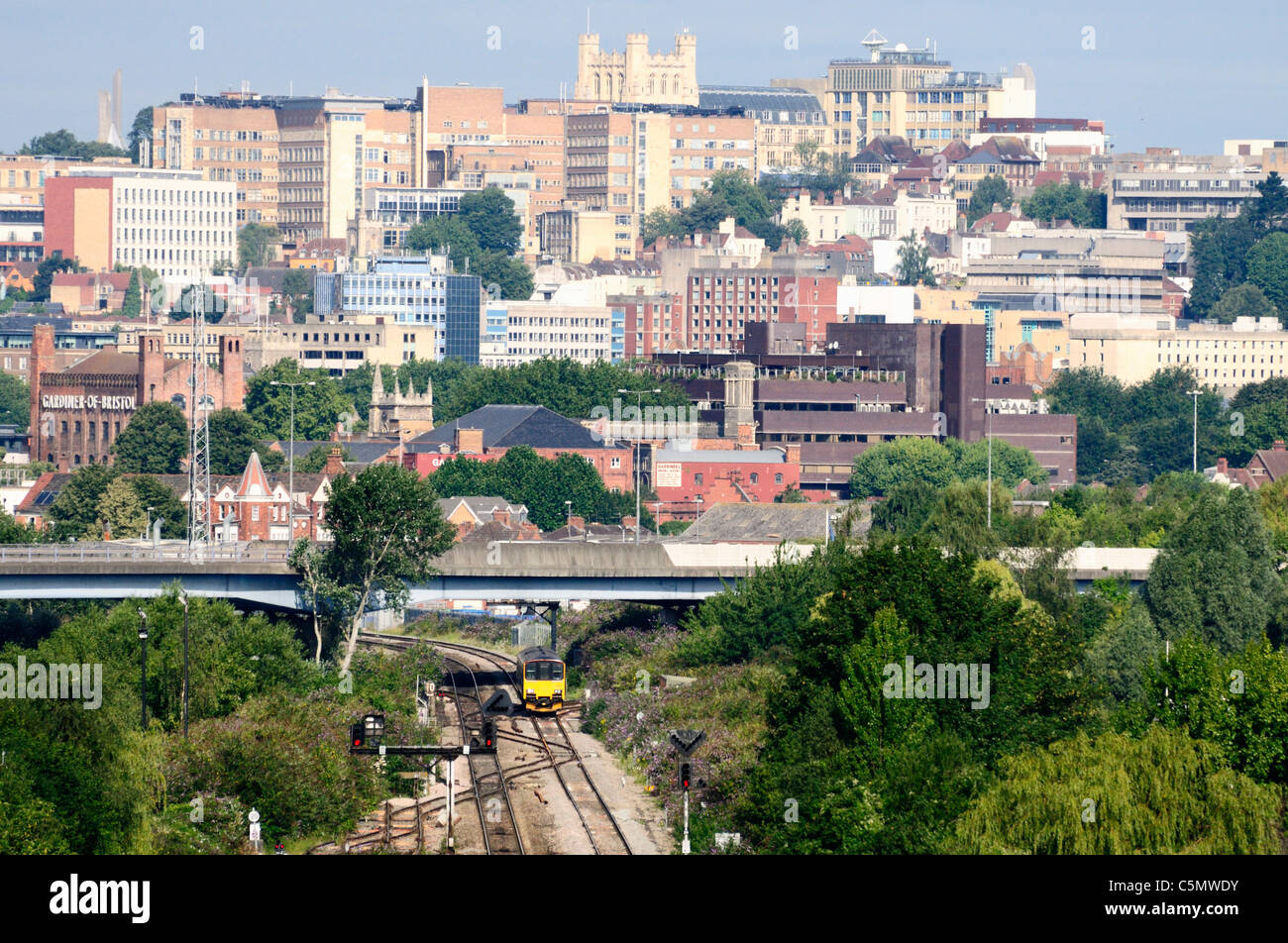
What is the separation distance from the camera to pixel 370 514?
74.0 m

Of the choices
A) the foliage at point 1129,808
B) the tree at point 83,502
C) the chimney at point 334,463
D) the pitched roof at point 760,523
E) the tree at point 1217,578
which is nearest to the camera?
the foliage at point 1129,808

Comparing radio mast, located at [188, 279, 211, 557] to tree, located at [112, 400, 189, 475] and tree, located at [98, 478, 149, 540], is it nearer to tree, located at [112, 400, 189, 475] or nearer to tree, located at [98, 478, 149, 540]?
tree, located at [112, 400, 189, 475]

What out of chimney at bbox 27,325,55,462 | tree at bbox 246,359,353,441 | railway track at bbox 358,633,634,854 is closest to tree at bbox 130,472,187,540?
tree at bbox 246,359,353,441

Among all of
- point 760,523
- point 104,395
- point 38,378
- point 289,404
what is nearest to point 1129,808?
point 760,523

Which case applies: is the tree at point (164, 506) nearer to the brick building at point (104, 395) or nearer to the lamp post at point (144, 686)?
the brick building at point (104, 395)

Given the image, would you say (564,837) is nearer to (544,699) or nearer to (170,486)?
(544,699)

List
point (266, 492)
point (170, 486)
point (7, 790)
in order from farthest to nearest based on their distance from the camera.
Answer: point (170, 486) → point (266, 492) → point (7, 790)

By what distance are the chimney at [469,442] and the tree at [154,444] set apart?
17189 millimetres

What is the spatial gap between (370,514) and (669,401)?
103 metres

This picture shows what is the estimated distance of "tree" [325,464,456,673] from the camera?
7369 cm

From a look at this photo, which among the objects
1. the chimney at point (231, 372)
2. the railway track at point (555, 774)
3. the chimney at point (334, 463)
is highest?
the chimney at point (231, 372)

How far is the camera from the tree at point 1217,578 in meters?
72.8

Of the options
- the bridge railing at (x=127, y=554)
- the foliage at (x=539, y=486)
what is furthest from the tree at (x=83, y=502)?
the bridge railing at (x=127, y=554)
